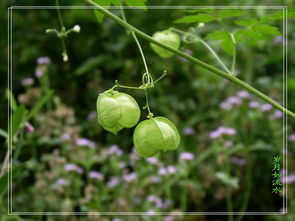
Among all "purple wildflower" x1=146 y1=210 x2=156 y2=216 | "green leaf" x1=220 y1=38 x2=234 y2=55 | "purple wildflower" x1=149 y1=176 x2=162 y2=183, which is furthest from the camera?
"purple wildflower" x1=149 y1=176 x2=162 y2=183

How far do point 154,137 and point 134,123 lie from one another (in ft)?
0.14

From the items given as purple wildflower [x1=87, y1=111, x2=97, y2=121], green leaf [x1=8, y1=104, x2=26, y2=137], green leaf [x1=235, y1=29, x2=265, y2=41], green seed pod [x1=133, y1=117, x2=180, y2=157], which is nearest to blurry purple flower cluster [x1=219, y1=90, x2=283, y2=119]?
purple wildflower [x1=87, y1=111, x2=97, y2=121]

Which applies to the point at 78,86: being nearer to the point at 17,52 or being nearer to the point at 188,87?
the point at 17,52

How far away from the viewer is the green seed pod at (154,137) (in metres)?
0.74

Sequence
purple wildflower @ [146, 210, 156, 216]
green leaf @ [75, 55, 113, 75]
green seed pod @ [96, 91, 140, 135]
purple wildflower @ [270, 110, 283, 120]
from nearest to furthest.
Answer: green seed pod @ [96, 91, 140, 135]
purple wildflower @ [146, 210, 156, 216]
purple wildflower @ [270, 110, 283, 120]
green leaf @ [75, 55, 113, 75]

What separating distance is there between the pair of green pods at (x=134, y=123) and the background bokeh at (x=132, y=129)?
876 millimetres

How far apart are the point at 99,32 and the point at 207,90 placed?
2.50 feet

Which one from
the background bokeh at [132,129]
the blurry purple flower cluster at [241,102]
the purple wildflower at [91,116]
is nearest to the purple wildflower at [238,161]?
the background bokeh at [132,129]

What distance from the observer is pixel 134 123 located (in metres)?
0.75

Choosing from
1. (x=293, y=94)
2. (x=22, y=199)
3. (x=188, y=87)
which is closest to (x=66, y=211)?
(x=22, y=199)

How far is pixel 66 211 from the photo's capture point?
1762mm

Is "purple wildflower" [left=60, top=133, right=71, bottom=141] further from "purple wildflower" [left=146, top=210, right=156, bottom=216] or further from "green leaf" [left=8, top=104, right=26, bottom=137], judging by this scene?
"green leaf" [left=8, top=104, right=26, bottom=137]

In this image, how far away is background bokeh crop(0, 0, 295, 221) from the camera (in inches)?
73.5

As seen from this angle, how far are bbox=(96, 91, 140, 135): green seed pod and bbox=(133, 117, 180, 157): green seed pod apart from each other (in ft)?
0.09
